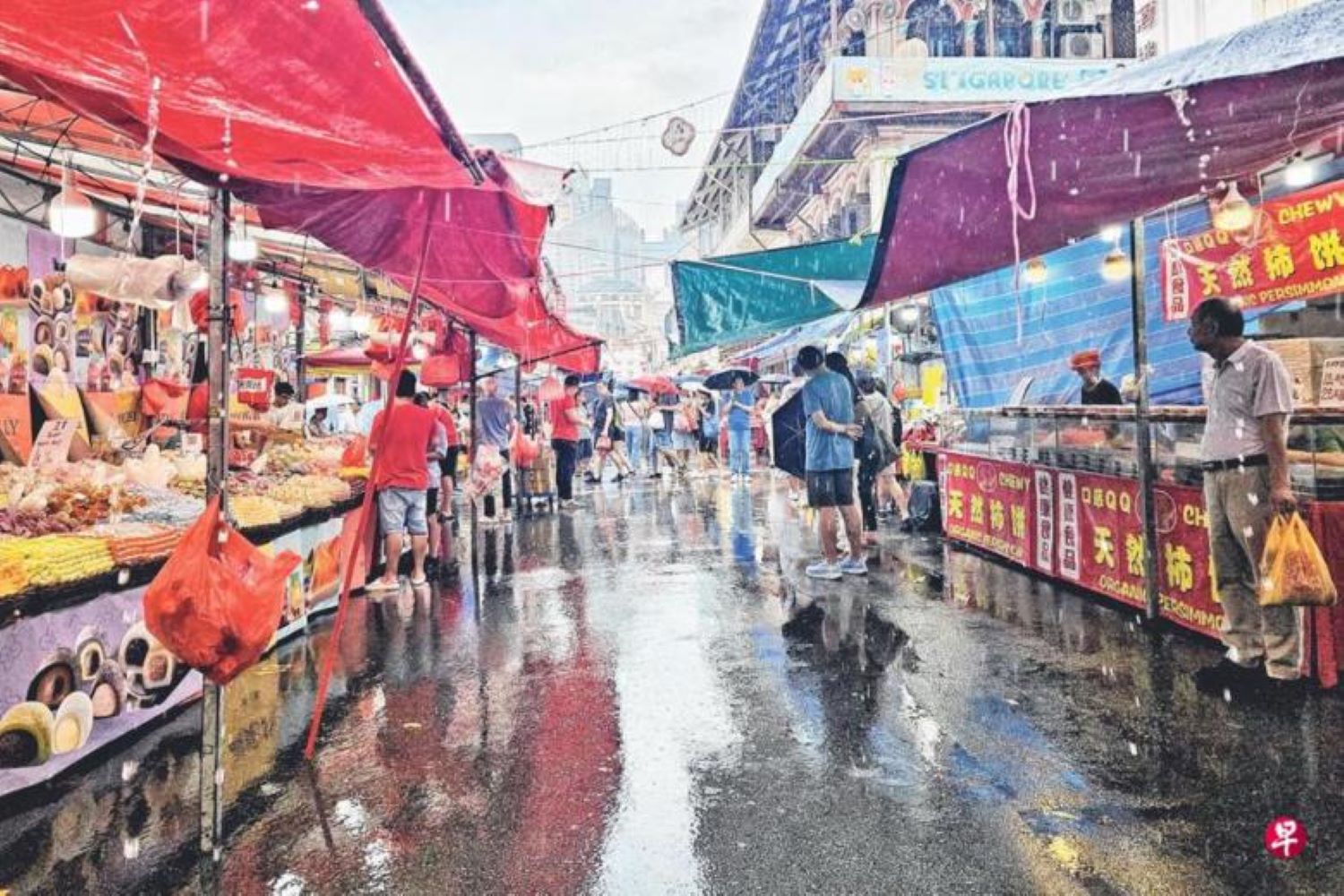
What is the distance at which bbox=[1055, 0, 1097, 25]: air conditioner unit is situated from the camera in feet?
70.6

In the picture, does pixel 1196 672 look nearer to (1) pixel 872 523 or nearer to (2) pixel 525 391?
(1) pixel 872 523

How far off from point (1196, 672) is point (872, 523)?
21.4 ft

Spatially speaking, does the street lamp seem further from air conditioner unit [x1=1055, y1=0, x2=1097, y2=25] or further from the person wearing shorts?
the person wearing shorts

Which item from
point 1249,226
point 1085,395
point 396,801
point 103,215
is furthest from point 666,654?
point 103,215

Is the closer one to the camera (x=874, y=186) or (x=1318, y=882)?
(x=1318, y=882)

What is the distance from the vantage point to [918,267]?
6684 mm

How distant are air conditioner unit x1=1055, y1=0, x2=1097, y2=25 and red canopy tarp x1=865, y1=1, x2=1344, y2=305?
19.3m

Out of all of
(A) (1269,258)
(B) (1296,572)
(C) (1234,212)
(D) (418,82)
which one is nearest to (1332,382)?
(A) (1269,258)

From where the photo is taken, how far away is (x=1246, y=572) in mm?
5023

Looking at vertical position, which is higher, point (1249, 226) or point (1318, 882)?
point (1249, 226)

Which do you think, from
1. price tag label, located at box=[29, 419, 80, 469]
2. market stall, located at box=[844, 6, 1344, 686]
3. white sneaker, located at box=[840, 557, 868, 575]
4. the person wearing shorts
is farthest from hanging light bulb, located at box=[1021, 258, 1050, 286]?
price tag label, located at box=[29, 419, 80, 469]

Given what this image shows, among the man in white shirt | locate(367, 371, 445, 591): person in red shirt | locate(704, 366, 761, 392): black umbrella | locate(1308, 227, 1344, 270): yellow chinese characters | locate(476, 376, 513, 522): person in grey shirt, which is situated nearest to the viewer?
locate(1308, 227, 1344, 270): yellow chinese characters

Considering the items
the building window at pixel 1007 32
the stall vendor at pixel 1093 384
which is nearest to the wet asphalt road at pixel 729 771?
the stall vendor at pixel 1093 384

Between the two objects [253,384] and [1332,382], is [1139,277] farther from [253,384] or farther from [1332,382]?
[253,384]
